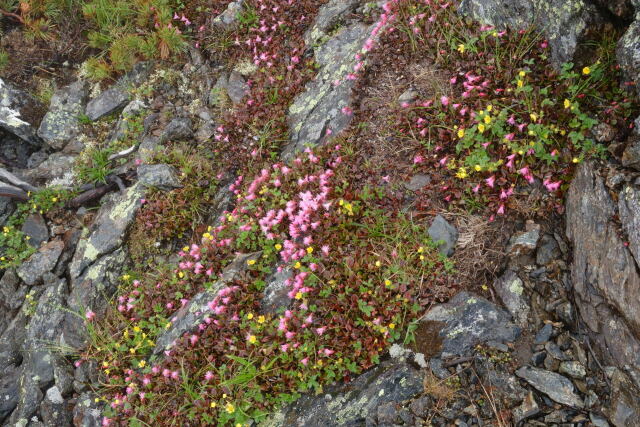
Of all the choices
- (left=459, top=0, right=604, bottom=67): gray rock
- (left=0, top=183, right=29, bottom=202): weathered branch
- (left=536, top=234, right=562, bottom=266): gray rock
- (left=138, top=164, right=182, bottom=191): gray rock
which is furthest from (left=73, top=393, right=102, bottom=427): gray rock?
(left=459, top=0, right=604, bottom=67): gray rock

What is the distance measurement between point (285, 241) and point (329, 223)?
622mm

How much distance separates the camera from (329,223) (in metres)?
5.97

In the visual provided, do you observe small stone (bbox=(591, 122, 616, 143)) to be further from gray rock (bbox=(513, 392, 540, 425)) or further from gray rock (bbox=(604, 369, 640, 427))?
gray rock (bbox=(513, 392, 540, 425))

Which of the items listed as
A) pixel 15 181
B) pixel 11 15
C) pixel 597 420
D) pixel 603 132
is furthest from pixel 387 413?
pixel 11 15

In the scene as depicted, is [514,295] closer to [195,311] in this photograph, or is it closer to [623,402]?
[623,402]

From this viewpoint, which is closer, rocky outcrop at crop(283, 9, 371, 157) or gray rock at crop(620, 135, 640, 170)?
gray rock at crop(620, 135, 640, 170)

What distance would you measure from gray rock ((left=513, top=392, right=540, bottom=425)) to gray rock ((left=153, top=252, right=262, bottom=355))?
3568 mm

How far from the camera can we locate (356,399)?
5.00 metres

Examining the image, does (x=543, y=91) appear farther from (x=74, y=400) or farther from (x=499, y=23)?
(x=74, y=400)

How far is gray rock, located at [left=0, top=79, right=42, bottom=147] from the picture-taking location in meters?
9.10

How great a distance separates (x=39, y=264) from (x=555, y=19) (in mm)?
8444

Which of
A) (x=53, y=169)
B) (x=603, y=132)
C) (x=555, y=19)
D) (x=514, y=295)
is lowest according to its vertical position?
(x=514, y=295)

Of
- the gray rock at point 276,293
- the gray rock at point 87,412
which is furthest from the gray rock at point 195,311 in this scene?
the gray rock at point 87,412

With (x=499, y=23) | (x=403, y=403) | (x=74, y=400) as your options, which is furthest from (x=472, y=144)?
(x=74, y=400)
